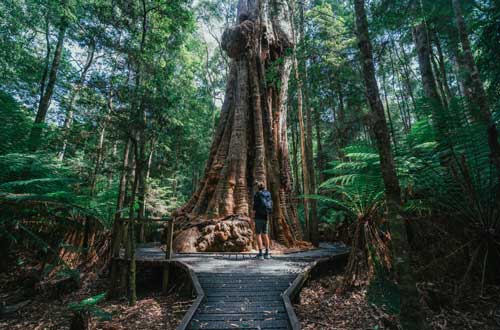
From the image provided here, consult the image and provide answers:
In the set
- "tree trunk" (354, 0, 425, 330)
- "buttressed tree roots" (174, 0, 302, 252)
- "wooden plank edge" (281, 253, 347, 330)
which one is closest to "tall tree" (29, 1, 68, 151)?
"buttressed tree roots" (174, 0, 302, 252)

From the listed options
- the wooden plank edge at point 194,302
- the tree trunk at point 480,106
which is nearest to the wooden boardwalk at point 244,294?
the wooden plank edge at point 194,302

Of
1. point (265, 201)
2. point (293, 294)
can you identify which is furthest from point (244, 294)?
point (265, 201)

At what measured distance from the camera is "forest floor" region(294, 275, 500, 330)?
2818 mm

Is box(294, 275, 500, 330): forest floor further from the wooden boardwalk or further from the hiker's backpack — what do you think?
the hiker's backpack

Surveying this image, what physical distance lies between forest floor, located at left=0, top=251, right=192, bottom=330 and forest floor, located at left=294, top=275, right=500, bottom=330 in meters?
2.02

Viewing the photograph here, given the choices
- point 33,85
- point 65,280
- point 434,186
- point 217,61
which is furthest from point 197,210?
point 217,61

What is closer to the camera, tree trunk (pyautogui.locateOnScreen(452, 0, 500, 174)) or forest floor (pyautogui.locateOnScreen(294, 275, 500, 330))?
forest floor (pyautogui.locateOnScreen(294, 275, 500, 330))

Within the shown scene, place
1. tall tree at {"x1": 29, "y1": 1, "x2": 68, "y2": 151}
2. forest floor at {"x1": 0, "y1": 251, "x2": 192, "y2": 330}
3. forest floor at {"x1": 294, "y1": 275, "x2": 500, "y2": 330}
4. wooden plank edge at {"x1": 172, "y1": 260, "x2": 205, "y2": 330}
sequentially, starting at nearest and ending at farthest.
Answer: forest floor at {"x1": 294, "y1": 275, "x2": 500, "y2": 330} → wooden plank edge at {"x1": 172, "y1": 260, "x2": 205, "y2": 330} → forest floor at {"x1": 0, "y1": 251, "x2": 192, "y2": 330} → tall tree at {"x1": 29, "y1": 1, "x2": 68, "y2": 151}

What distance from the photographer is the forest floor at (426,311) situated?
2.82 m

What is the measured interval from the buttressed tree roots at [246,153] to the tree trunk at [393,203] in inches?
158

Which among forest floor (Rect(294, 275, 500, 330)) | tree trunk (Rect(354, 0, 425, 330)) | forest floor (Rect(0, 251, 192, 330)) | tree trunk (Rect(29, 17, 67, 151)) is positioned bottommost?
forest floor (Rect(0, 251, 192, 330))

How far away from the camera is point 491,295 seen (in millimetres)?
3162

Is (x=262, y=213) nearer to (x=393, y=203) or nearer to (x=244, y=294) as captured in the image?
(x=244, y=294)

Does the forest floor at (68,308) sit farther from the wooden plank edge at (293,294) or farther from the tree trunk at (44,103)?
the tree trunk at (44,103)
